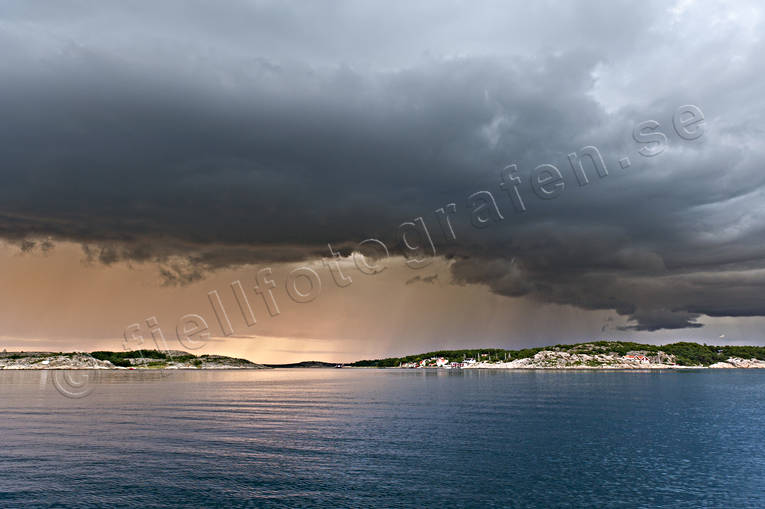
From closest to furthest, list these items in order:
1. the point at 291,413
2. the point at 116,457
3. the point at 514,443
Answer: the point at 116,457 → the point at 514,443 → the point at 291,413

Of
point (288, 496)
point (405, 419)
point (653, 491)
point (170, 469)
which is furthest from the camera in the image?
point (405, 419)

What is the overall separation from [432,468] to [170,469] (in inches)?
1333

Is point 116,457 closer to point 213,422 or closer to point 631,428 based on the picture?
point 213,422

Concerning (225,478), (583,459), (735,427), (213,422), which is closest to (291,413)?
(213,422)

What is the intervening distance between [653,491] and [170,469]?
2305 inches

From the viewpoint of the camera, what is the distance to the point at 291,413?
123 metres

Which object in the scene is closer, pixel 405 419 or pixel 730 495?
pixel 730 495

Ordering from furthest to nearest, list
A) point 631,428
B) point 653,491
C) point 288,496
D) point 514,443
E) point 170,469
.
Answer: point 631,428 → point 514,443 → point 170,469 → point 653,491 → point 288,496

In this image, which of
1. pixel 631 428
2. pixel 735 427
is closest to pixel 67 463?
pixel 631 428

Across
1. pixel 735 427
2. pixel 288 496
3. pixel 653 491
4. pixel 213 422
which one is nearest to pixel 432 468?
pixel 288 496

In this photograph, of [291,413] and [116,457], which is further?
[291,413]

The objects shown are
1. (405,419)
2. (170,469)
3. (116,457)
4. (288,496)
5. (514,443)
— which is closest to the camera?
(288,496)

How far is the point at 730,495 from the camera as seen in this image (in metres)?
54.0

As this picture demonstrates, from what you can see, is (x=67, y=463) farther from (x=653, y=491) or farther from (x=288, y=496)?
(x=653, y=491)
